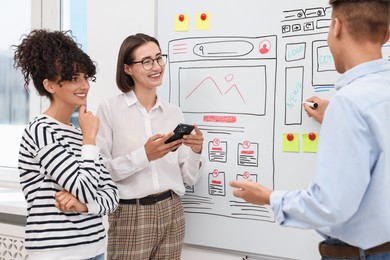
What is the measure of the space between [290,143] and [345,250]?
82 cm

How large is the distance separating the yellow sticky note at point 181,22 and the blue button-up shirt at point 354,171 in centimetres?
127

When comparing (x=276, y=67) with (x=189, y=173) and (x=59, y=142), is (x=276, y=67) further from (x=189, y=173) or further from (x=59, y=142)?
(x=59, y=142)

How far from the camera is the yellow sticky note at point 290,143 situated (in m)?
2.10

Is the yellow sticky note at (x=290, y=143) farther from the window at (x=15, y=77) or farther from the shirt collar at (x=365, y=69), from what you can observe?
the window at (x=15, y=77)

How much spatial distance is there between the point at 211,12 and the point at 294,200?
4.30ft

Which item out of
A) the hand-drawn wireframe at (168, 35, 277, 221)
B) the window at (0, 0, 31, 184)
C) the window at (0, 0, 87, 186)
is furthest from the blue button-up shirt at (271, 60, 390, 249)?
the window at (0, 0, 31, 184)

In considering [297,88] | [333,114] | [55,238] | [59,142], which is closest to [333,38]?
[333,114]

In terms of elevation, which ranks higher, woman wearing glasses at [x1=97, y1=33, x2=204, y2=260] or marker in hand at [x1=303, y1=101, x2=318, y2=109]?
marker in hand at [x1=303, y1=101, x2=318, y2=109]

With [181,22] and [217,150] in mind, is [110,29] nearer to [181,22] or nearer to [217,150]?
[181,22]

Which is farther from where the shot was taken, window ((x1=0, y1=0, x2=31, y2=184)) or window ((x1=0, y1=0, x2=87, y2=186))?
window ((x1=0, y1=0, x2=31, y2=184))

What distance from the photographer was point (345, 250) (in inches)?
53.0

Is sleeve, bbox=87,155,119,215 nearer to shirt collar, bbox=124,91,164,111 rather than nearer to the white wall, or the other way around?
shirt collar, bbox=124,91,164,111

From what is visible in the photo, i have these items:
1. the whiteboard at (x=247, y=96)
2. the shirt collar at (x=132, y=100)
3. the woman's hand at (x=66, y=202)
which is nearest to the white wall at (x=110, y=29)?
the whiteboard at (x=247, y=96)

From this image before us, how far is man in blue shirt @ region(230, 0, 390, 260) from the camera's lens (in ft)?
3.90
